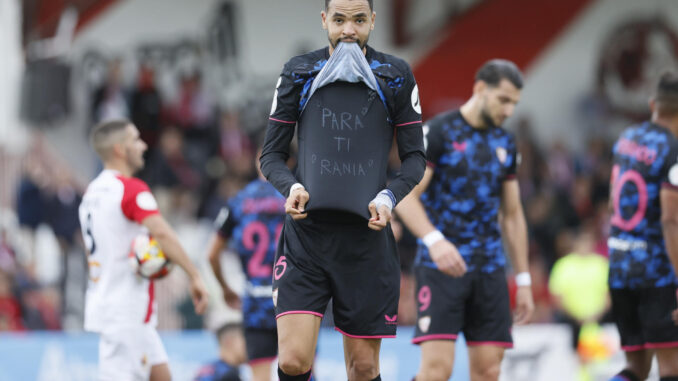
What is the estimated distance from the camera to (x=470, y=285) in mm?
6809

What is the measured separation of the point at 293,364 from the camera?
5.16m

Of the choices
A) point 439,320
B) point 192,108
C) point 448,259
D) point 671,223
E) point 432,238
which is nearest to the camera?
point 448,259

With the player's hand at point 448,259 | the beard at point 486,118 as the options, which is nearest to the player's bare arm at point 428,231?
the player's hand at point 448,259

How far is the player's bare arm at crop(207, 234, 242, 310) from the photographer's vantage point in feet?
26.6

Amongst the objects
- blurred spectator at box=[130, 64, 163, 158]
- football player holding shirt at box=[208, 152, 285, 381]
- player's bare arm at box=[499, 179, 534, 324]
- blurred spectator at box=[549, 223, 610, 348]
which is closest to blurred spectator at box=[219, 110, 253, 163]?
blurred spectator at box=[130, 64, 163, 158]

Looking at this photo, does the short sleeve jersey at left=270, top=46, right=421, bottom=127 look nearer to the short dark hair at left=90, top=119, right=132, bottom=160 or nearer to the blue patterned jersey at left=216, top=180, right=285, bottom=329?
the short dark hair at left=90, top=119, right=132, bottom=160

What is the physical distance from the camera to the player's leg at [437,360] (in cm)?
662

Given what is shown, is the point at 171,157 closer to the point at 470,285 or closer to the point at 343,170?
the point at 470,285

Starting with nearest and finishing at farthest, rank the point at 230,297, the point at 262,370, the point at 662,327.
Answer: the point at 662,327
the point at 262,370
the point at 230,297

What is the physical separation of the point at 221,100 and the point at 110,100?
7.95ft

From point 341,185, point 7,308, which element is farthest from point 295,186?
point 7,308

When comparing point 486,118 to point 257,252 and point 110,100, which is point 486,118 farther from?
point 110,100

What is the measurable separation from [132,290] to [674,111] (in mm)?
4141

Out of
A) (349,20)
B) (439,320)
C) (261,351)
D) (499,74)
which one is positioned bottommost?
(261,351)
